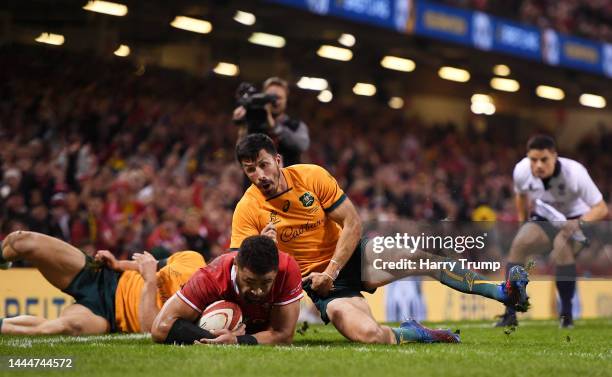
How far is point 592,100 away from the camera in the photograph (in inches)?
1423

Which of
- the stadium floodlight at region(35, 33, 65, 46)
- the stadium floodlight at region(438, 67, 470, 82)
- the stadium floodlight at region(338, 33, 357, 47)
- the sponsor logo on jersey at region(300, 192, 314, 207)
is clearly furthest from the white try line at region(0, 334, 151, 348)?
the stadium floodlight at region(438, 67, 470, 82)

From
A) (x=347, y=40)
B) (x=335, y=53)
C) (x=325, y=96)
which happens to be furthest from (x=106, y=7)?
(x=325, y=96)

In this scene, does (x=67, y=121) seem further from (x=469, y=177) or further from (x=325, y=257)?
(x=469, y=177)

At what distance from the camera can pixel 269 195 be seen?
28.4 feet

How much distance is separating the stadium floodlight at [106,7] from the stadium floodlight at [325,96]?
825cm

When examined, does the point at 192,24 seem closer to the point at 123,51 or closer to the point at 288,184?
the point at 123,51

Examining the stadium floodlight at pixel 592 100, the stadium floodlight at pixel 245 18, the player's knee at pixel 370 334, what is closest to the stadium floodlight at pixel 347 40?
the stadium floodlight at pixel 245 18

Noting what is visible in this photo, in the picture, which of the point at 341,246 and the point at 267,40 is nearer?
the point at 341,246

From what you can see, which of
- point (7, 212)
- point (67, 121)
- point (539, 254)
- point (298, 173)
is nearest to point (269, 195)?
point (298, 173)

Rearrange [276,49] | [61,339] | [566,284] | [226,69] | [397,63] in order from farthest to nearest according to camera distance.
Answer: [397,63] < [276,49] < [226,69] < [566,284] < [61,339]

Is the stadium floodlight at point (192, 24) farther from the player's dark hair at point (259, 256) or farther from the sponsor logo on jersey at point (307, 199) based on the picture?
the player's dark hair at point (259, 256)

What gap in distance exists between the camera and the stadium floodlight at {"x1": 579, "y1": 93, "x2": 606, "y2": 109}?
35625 mm

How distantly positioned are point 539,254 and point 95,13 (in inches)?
501

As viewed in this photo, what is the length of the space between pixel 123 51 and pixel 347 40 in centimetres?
654
